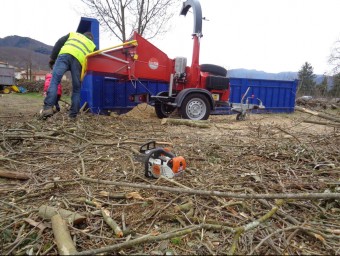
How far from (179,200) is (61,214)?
2.90ft

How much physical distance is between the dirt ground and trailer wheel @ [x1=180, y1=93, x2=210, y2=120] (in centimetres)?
289

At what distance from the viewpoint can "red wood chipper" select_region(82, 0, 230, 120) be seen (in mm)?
6246

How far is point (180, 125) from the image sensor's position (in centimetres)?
590

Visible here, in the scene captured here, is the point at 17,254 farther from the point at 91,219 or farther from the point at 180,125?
the point at 180,125

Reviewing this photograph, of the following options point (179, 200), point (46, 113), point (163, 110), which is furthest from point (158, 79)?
point (179, 200)

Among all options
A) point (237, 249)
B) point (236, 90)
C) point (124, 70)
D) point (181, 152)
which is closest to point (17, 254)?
point (237, 249)

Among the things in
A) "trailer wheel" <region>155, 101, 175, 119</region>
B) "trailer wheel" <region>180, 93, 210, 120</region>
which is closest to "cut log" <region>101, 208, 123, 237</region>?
"trailer wheel" <region>180, 93, 210, 120</region>

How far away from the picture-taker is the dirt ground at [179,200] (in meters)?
1.60

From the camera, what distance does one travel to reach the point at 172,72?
23.3 ft

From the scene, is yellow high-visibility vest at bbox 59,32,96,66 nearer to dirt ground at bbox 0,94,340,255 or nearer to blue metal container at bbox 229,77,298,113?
dirt ground at bbox 0,94,340,255

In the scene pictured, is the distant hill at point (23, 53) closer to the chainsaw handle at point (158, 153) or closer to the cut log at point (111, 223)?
the chainsaw handle at point (158, 153)

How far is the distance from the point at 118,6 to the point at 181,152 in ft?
45.0

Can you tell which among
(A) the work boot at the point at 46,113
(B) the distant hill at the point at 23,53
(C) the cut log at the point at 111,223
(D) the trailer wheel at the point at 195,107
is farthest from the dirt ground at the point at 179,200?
(B) the distant hill at the point at 23,53

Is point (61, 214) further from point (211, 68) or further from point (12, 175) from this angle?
point (211, 68)
